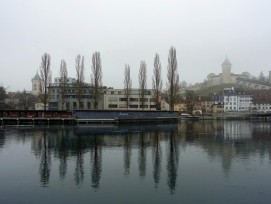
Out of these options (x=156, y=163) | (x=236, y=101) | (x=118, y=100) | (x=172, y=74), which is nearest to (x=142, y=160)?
(x=156, y=163)

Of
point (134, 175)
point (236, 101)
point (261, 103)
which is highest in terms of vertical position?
point (236, 101)

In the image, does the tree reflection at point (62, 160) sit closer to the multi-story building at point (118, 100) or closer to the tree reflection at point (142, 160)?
the tree reflection at point (142, 160)

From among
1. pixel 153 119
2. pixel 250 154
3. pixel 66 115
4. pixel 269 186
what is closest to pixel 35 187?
pixel 269 186

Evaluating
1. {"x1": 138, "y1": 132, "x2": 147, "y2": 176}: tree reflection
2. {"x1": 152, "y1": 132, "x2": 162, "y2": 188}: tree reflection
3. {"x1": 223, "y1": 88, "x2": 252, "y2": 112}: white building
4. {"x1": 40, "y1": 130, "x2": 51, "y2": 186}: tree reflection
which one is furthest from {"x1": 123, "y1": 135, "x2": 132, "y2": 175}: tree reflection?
{"x1": 223, "y1": 88, "x2": 252, "y2": 112}: white building

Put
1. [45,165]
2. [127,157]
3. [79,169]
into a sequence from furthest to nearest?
[127,157], [45,165], [79,169]

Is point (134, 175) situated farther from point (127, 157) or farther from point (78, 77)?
point (78, 77)

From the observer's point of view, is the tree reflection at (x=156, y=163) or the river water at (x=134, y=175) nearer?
the river water at (x=134, y=175)

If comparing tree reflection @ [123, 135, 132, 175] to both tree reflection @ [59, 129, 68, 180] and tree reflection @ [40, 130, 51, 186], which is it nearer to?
tree reflection @ [59, 129, 68, 180]

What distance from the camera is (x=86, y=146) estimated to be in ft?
107

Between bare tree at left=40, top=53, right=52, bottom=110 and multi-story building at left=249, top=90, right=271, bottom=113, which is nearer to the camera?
bare tree at left=40, top=53, right=52, bottom=110

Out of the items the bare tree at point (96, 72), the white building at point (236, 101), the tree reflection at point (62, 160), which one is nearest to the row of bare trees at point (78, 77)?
the bare tree at point (96, 72)

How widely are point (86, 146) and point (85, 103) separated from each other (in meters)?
63.5

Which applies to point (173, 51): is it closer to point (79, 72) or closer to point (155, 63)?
point (155, 63)

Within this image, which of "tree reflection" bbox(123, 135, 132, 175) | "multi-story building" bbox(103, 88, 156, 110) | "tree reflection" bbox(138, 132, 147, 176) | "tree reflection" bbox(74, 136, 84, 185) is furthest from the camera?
"multi-story building" bbox(103, 88, 156, 110)
